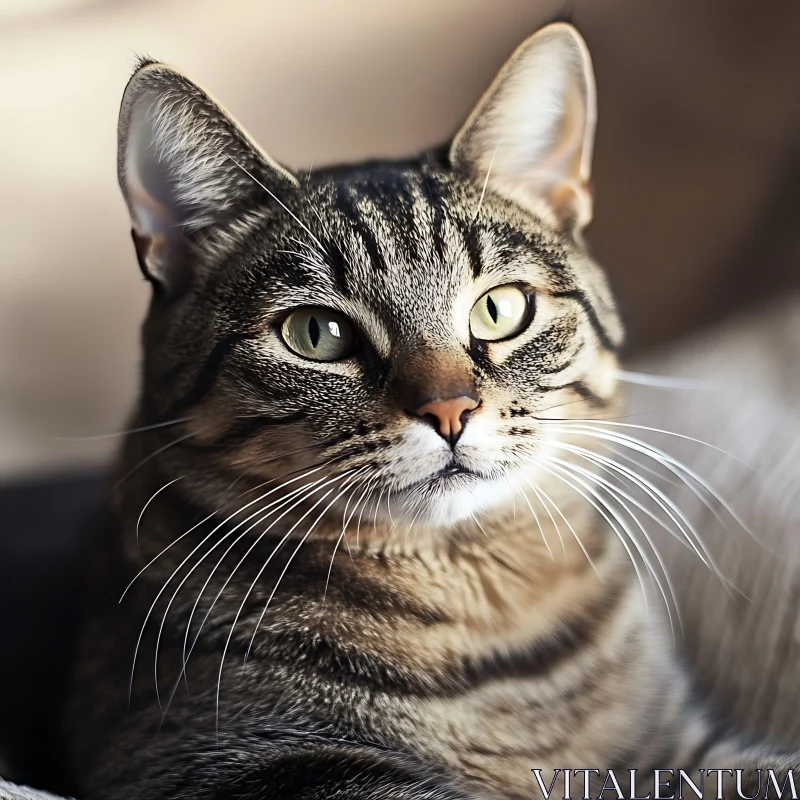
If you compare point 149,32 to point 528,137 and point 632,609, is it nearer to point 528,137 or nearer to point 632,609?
point 528,137

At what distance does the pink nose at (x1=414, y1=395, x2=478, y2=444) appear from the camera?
1.97ft

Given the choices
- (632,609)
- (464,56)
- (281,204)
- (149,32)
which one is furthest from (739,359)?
(149,32)

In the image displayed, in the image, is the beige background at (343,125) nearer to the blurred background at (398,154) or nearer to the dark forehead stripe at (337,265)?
the blurred background at (398,154)

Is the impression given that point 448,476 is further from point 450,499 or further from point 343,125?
point 343,125

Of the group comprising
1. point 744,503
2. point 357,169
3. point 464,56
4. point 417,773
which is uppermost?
point 464,56

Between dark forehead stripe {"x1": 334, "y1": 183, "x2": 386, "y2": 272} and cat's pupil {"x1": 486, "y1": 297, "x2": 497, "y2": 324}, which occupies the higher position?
dark forehead stripe {"x1": 334, "y1": 183, "x2": 386, "y2": 272}

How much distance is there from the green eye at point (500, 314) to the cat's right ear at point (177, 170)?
20 cm

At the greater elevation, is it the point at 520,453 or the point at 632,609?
the point at 520,453

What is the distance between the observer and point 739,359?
0.99 m

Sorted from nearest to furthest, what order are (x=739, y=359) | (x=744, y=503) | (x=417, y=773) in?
1. (x=417, y=773)
2. (x=744, y=503)
3. (x=739, y=359)

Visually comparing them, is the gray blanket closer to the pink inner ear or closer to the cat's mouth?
the cat's mouth

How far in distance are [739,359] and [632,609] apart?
0.37m

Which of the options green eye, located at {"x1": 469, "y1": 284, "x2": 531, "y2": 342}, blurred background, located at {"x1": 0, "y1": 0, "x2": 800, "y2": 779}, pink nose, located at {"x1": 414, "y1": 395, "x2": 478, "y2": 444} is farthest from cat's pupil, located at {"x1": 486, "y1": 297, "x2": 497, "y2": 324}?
blurred background, located at {"x1": 0, "y1": 0, "x2": 800, "y2": 779}

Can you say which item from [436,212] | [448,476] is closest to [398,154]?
[436,212]
